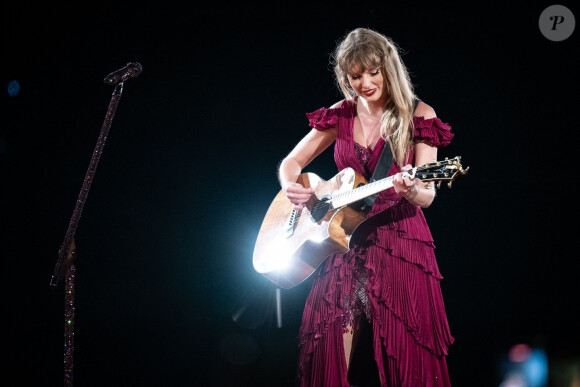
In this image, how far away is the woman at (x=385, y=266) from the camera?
6.45 ft

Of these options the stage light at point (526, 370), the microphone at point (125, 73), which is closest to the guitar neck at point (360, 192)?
the microphone at point (125, 73)

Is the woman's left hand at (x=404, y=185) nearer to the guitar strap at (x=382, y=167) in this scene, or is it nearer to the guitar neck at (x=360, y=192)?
the guitar neck at (x=360, y=192)

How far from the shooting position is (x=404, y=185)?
1918 millimetres

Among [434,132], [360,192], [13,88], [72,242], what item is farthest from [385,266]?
[13,88]

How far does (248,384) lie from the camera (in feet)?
11.7

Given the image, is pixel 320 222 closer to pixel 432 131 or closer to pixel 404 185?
pixel 404 185

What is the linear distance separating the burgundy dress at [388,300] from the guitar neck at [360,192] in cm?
10

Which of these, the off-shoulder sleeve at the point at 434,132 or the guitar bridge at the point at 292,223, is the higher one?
the off-shoulder sleeve at the point at 434,132

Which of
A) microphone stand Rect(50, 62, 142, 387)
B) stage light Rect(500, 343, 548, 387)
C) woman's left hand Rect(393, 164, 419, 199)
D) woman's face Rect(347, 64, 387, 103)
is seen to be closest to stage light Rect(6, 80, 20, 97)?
microphone stand Rect(50, 62, 142, 387)

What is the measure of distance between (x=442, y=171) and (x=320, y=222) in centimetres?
61

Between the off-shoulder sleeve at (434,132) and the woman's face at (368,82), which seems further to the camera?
the woman's face at (368,82)

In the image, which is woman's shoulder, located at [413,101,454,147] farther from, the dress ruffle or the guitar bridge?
the guitar bridge

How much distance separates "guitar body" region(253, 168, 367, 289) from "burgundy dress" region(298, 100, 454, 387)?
6cm

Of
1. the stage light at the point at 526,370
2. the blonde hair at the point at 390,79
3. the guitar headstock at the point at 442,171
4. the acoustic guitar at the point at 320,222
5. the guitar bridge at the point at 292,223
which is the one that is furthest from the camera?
the stage light at the point at 526,370
